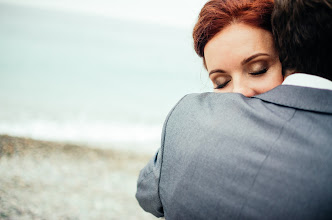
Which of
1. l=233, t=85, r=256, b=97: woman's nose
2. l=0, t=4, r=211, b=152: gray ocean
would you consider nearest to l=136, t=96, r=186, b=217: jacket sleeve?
l=233, t=85, r=256, b=97: woman's nose

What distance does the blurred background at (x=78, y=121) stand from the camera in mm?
4004

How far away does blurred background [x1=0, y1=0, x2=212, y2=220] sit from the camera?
4004 millimetres

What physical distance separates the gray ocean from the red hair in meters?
0.50

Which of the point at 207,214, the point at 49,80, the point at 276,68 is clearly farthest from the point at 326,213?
the point at 49,80

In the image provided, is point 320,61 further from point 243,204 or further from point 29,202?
point 29,202

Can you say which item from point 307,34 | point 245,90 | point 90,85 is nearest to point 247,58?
point 245,90

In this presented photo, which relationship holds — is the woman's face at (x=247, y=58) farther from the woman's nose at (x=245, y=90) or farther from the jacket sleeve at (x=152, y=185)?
the jacket sleeve at (x=152, y=185)

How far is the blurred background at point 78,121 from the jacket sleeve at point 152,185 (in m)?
0.85

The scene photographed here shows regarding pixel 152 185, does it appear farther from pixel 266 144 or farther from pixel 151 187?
pixel 266 144

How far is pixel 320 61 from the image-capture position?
3.68 ft

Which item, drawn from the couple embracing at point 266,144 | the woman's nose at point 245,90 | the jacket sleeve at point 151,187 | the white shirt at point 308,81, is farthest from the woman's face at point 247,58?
the jacket sleeve at point 151,187

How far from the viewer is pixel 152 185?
1.42 m

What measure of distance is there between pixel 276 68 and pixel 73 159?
5.16m

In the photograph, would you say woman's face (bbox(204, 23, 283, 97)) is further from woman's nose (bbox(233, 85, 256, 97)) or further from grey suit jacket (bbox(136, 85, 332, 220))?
grey suit jacket (bbox(136, 85, 332, 220))
